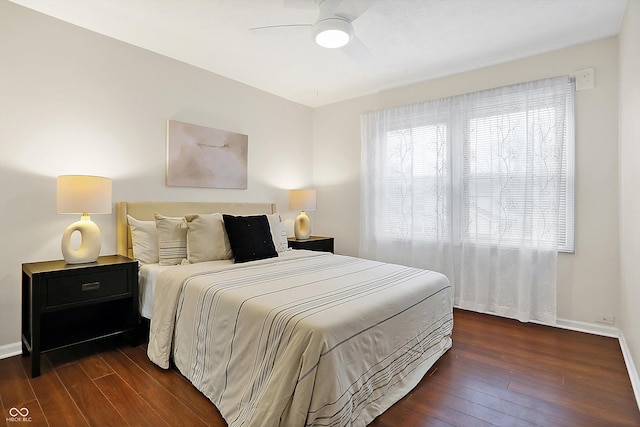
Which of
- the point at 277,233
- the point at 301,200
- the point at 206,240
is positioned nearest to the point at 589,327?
the point at 277,233

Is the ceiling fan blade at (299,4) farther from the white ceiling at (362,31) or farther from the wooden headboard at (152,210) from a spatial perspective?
the wooden headboard at (152,210)

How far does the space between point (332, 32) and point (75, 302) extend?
2.49 metres

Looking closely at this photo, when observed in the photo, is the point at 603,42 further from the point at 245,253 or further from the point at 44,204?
the point at 44,204

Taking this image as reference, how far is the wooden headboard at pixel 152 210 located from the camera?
283 centimetres

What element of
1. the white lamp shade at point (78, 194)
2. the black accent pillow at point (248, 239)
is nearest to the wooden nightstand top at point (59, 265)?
the white lamp shade at point (78, 194)

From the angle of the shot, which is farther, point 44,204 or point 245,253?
point 245,253

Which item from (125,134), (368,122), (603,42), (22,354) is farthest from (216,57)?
(603,42)

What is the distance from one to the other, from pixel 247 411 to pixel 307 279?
2.86 feet

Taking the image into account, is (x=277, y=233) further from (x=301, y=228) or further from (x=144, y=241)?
(x=144, y=241)

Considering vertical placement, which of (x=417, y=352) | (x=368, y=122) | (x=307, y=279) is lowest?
(x=417, y=352)

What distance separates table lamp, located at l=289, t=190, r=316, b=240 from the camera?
4195 millimetres

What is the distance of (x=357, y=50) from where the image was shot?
2459 mm

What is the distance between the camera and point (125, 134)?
2924mm

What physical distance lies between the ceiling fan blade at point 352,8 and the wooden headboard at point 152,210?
7.26 ft
